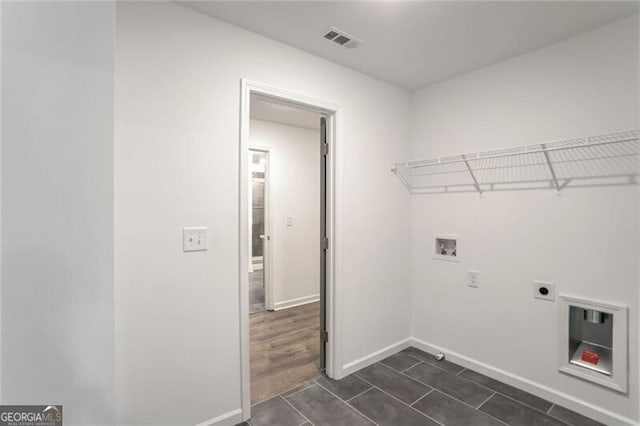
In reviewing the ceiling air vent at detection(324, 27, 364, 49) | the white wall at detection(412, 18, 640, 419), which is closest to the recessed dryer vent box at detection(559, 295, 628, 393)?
the white wall at detection(412, 18, 640, 419)

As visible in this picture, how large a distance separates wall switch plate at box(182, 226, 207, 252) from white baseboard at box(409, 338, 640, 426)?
2.27 metres

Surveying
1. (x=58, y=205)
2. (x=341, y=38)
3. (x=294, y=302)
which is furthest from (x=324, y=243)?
(x=58, y=205)

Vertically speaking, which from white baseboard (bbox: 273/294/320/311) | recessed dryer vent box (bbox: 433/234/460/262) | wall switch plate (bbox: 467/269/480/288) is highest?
recessed dryer vent box (bbox: 433/234/460/262)

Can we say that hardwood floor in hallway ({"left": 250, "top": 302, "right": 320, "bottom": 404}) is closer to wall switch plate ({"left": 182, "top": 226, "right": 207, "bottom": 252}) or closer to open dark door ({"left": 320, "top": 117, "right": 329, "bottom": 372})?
open dark door ({"left": 320, "top": 117, "right": 329, "bottom": 372})

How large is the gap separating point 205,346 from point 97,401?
153 cm

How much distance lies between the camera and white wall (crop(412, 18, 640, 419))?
6.14 ft

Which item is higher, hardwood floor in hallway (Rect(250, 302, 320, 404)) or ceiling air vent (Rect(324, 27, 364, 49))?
ceiling air vent (Rect(324, 27, 364, 49))

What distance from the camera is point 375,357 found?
8.80ft

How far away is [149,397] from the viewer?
1.62m

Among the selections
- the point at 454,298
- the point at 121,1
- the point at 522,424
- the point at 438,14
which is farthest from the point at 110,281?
the point at 454,298

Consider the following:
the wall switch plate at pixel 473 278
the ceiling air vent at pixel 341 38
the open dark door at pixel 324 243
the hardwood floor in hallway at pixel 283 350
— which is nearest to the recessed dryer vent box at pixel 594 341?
the wall switch plate at pixel 473 278

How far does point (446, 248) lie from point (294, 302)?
91.6 inches

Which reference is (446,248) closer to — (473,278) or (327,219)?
(473,278)

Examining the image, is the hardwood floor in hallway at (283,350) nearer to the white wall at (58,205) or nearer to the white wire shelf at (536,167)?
the white wire shelf at (536,167)
